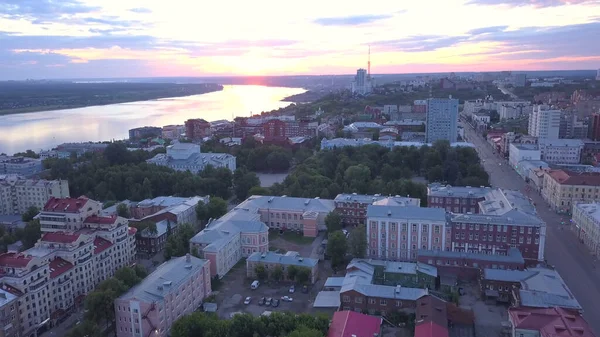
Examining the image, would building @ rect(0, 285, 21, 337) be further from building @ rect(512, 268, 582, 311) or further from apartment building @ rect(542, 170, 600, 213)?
apartment building @ rect(542, 170, 600, 213)

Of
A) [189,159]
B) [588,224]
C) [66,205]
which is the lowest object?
[588,224]

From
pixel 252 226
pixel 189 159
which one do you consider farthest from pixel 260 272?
pixel 189 159

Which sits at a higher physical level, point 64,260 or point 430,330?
point 64,260

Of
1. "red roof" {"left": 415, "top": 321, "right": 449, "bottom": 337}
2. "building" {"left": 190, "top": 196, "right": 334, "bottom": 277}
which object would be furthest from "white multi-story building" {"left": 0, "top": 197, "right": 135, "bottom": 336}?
"red roof" {"left": 415, "top": 321, "right": 449, "bottom": 337}

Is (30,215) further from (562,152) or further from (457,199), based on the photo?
(562,152)

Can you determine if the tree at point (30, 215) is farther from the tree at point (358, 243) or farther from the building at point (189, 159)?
the tree at point (358, 243)

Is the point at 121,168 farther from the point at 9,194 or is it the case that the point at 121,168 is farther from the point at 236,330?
the point at 236,330

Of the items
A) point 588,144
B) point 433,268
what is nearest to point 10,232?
point 433,268

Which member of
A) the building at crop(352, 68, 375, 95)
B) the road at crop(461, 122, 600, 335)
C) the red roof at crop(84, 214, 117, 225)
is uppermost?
the building at crop(352, 68, 375, 95)
